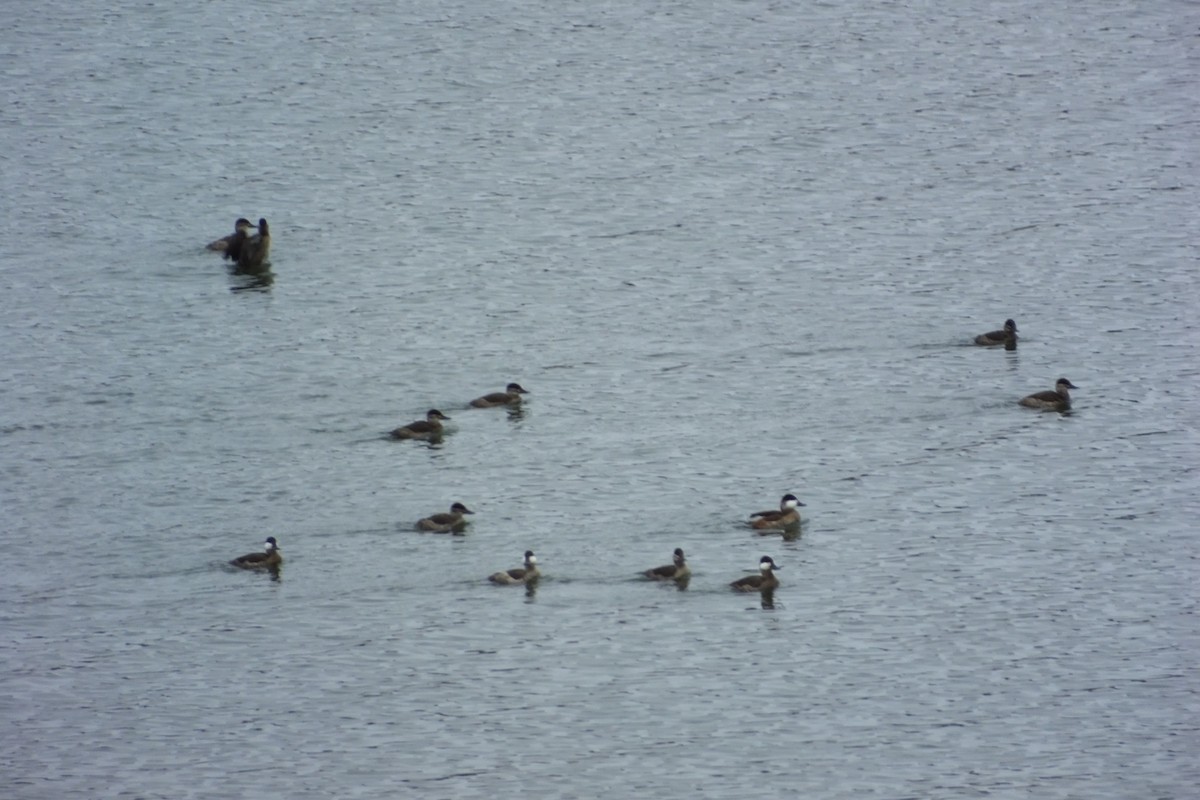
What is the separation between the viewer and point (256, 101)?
56125mm

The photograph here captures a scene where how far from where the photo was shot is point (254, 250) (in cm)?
4597

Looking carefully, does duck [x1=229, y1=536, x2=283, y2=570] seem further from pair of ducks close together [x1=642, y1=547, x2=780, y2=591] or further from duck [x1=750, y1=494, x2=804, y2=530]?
duck [x1=750, y1=494, x2=804, y2=530]

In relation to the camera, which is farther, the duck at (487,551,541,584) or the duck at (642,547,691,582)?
the duck at (487,551,541,584)

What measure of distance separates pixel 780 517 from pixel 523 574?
4.27m

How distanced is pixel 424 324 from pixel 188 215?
957 cm

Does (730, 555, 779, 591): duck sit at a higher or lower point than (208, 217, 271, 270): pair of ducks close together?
lower

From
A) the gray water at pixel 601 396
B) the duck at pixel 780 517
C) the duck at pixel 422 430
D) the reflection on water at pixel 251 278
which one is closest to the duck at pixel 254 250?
the reflection on water at pixel 251 278

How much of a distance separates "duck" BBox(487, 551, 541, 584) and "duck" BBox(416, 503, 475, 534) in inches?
79.5

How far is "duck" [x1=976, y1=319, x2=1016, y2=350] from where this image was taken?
131 feet

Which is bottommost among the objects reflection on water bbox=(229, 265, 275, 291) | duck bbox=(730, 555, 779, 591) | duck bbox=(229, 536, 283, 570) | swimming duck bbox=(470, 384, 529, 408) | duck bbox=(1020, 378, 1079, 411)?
duck bbox=(730, 555, 779, 591)

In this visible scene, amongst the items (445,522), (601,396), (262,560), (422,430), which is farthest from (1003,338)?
(262,560)

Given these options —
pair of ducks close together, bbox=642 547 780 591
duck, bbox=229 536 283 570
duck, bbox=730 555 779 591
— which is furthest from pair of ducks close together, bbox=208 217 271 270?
duck, bbox=730 555 779 591

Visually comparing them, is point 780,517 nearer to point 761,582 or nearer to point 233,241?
point 761,582

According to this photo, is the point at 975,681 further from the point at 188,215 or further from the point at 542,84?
the point at 542,84
